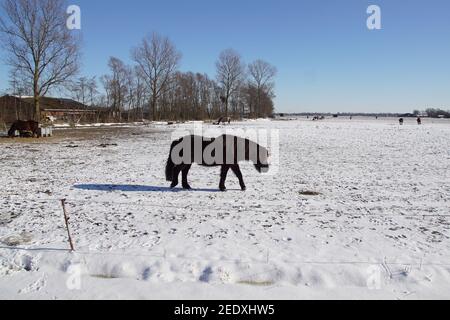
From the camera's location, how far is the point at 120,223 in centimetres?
630

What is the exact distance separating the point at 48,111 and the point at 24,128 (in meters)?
45.9

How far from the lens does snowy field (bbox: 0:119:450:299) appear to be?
4.18 metres

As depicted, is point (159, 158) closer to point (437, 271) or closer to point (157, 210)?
point (157, 210)

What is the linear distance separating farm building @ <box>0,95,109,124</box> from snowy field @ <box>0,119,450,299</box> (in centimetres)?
4156

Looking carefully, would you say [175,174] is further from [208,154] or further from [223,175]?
[223,175]

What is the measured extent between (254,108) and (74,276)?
113 meters

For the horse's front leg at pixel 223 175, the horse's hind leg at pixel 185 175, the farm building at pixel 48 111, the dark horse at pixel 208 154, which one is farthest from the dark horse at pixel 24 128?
the horse's front leg at pixel 223 175

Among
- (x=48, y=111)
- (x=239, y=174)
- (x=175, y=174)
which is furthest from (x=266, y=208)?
(x=48, y=111)

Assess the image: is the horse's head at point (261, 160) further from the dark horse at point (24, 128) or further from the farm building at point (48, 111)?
the farm building at point (48, 111)

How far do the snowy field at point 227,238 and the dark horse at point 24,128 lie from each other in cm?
1724

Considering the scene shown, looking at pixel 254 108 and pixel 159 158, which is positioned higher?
pixel 254 108

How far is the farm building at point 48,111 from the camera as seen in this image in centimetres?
5069
